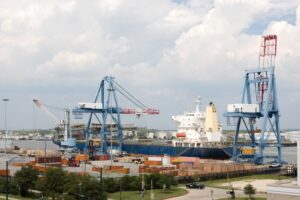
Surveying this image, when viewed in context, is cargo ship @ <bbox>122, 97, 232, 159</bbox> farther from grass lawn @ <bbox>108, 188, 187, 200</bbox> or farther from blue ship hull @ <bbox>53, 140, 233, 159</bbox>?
grass lawn @ <bbox>108, 188, 187, 200</bbox>

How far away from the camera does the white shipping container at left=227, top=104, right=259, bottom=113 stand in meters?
63.0

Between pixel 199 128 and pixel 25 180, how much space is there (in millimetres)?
48128

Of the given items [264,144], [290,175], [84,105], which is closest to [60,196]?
[290,175]

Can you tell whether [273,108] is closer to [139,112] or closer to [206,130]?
[206,130]

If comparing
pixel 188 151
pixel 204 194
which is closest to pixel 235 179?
pixel 204 194

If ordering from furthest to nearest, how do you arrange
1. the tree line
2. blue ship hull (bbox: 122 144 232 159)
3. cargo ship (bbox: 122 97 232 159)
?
cargo ship (bbox: 122 97 232 159) < blue ship hull (bbox: 122 144 232 159) < the tree line

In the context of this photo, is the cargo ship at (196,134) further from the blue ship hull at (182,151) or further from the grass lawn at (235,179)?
the grass lawn at (235,179)

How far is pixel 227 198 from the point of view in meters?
35.7

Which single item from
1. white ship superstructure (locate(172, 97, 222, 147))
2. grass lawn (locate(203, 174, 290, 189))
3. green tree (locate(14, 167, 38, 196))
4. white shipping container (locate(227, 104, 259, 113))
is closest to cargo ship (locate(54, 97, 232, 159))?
white ship superstructure (locate(172, 97, 222, 147))

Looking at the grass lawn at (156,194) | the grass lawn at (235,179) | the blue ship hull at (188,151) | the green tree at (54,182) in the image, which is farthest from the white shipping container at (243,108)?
the green tree at (54,182)

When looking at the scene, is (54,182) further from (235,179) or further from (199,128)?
(199,128)

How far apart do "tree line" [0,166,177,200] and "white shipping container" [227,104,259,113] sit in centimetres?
2314

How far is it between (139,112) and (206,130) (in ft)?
43.9

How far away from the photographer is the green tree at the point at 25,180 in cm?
3850
